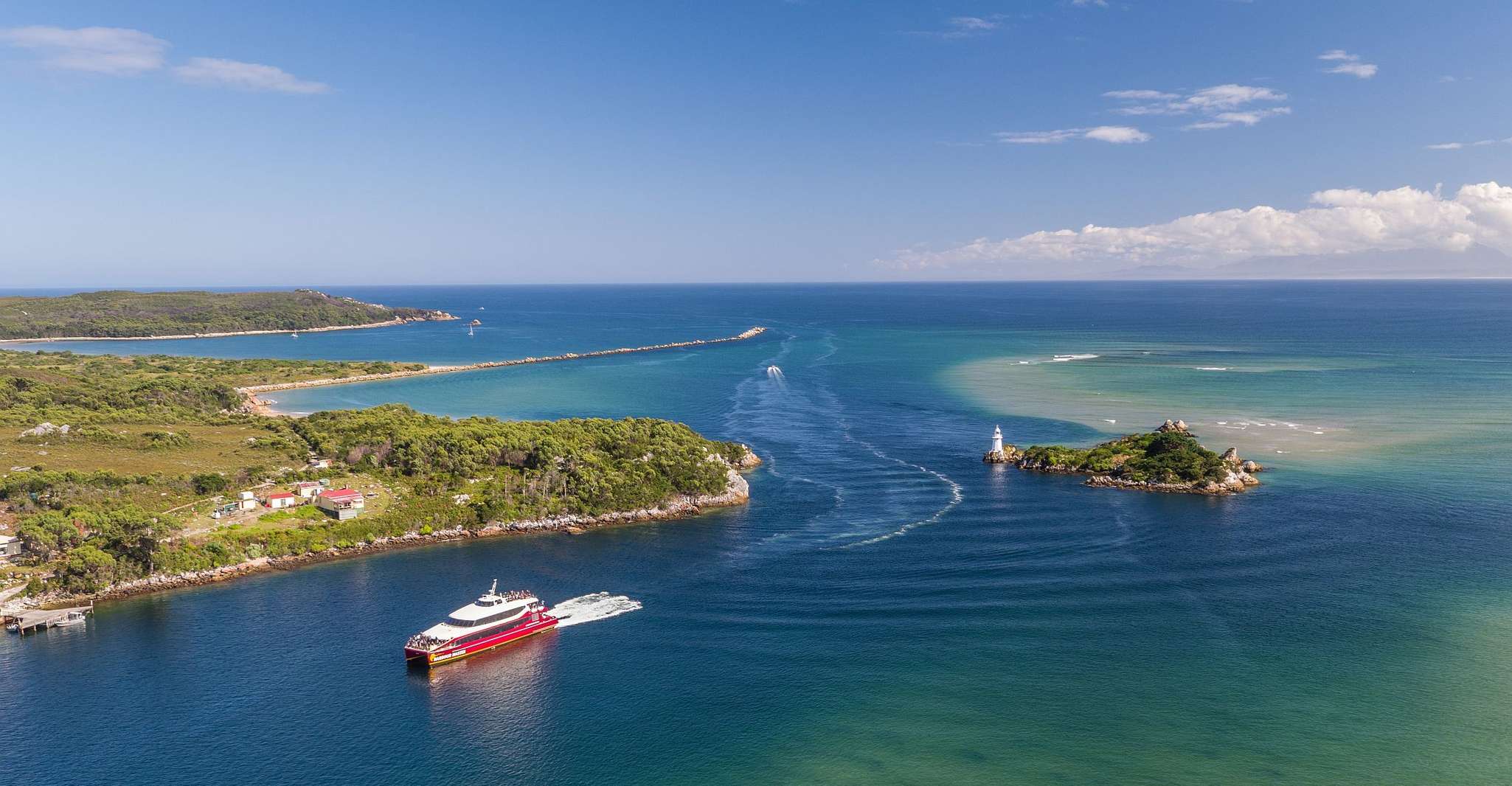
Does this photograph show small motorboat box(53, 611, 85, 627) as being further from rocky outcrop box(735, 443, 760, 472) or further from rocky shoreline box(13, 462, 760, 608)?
rocky outcrop box(735, 443, 760, 472)

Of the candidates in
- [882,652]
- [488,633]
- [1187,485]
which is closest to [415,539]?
[488,633]

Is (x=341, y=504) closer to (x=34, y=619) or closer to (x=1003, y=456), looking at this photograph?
(x=34, y=619)

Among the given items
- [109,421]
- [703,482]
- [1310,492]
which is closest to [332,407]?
[109,421]

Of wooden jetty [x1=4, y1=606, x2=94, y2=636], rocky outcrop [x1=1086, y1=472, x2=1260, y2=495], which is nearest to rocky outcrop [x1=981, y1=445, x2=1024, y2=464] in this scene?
rocky outcrop [x1=1086, y1=472, x2=1260, y2=495]

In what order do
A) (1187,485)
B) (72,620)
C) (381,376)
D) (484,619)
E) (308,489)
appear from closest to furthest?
(484,619) → (72,620) → (308,489) → (1187,485) → (381,376)

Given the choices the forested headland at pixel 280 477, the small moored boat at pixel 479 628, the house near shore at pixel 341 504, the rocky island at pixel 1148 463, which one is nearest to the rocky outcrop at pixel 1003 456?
the rocky island at pixel 1148 463

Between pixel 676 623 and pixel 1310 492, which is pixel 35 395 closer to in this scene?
pixel 676 623
